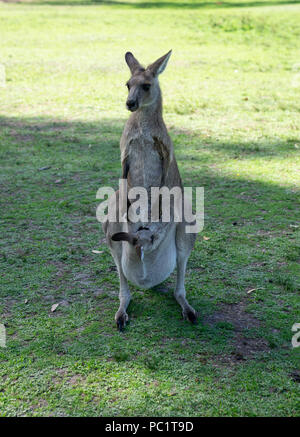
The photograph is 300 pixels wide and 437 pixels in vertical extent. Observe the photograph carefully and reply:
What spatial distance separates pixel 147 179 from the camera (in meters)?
2.49

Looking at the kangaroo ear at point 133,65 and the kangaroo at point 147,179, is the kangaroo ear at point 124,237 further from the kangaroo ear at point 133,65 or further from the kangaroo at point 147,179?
the kangaroo ear at point 133,65

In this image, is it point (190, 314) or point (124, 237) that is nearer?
point (124, 237)

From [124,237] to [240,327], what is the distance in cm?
77

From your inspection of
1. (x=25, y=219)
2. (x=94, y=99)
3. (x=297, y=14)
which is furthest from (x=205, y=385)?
(x=297, y=14)

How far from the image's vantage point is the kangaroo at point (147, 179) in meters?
2.40

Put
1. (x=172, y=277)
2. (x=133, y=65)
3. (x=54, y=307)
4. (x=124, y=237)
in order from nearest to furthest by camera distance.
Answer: (x=124, y=237) < (x=133, y=65) < (x=54, y=307) < (x=172, y=277)

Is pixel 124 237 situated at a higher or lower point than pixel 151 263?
higher

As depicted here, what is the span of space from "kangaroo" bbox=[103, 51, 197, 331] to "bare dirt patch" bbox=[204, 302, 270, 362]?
0.16 m

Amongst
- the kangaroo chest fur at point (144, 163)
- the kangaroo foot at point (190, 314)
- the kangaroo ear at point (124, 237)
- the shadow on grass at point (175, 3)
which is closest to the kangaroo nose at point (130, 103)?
the kangaroo chest fur at point (144, 163)

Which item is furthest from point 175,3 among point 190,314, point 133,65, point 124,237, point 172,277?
point 124,237

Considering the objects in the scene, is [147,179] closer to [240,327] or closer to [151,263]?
[151,263]

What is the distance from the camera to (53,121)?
20.8 feet
